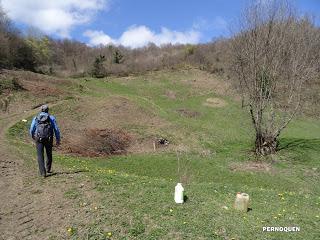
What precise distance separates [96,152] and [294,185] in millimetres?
12191

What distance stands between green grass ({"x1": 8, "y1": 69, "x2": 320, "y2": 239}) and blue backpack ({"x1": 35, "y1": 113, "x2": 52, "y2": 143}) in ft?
7.27

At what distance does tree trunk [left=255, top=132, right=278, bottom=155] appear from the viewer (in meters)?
29.5

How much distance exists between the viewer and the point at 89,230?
9.84 meters

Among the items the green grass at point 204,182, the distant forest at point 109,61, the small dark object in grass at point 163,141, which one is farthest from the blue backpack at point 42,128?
the distant forest at point 109,61

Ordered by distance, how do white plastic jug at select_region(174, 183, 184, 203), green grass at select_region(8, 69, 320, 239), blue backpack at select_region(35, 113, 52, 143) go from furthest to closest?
blue backpack at select_region(35, 113, 52, 143) → white plastic jug at select_region(174, 183, 184, 203) → green grass at select_region(8, 69, 320, 239)

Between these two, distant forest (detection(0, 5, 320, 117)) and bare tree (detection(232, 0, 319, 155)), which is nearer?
bare tree (detection(232, 0, 319, 155))

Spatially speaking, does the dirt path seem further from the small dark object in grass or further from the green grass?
the small dark object in grass

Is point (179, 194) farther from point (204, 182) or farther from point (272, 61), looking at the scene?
point (272, 61)

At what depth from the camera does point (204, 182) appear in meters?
18.6

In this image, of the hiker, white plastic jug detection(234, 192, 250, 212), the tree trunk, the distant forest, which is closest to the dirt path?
the hiker

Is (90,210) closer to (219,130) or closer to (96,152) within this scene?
(96,152)

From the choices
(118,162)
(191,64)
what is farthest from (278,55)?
(191,64)

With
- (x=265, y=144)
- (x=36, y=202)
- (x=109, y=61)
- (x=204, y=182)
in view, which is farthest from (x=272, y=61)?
(x=109, y=61)

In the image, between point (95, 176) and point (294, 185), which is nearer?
point (95, 176)
